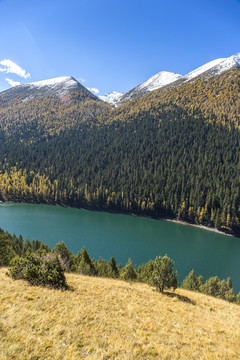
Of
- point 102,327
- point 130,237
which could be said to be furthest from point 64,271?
point 130,237

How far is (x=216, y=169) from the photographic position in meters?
149

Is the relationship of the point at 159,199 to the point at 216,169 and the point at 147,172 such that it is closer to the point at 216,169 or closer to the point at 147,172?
the point at 147,172

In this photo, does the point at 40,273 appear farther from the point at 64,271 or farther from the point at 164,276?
the point at 164,276

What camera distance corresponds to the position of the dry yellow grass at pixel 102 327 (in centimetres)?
989

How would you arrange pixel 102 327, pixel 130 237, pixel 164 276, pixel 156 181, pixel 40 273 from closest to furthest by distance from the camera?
pixel 102 327
pixel 40 273
pixel 164 276
pixel 130 237
pixel 156 181

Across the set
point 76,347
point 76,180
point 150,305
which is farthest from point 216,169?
point 76,347

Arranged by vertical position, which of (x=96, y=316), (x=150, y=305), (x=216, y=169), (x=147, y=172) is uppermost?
(x=216, y=169)

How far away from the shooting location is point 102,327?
12.6m

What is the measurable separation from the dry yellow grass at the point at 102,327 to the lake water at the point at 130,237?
163ft

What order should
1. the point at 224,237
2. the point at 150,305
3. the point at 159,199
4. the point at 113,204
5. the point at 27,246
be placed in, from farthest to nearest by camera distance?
the point at 113,204
the point at 159,199
the point at 224,237
the point at 27,246
the point at 150,305

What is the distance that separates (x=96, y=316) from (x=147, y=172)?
510 feet

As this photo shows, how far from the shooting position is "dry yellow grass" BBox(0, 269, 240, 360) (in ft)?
32.4

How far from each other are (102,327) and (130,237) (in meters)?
86.6

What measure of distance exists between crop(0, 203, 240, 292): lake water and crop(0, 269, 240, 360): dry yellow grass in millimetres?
49652
